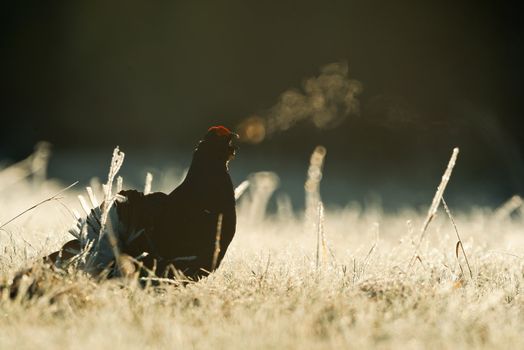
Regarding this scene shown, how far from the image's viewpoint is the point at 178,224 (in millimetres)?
2096

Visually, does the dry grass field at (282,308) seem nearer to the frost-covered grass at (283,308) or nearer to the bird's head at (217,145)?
the frost-covered grass at (283,308)

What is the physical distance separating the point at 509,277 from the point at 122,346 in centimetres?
161

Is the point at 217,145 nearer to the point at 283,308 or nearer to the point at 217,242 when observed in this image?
the point at 217,242

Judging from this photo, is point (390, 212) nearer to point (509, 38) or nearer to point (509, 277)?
point (509, 277)

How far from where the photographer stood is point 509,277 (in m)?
2.39

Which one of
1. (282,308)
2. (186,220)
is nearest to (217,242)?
(186,220)

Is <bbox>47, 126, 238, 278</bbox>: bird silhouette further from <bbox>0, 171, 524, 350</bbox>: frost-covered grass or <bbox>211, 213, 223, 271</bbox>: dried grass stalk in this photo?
<bbox>0, 171, 524, 350</bbox>: frost-covered grass

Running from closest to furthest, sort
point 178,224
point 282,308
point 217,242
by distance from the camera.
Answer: point 282,308 < point 217,242 < point 178,224

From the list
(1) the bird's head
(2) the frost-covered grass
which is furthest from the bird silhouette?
(2) the frost-covered grass

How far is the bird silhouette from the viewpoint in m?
2.09

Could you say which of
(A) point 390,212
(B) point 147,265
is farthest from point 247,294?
(A) point 390,212

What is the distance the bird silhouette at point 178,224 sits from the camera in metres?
2.09

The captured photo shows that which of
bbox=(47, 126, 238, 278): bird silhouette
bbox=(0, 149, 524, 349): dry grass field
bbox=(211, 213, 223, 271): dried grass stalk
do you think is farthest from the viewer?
bbox=(47, 126, 238, 278): bird silhouette

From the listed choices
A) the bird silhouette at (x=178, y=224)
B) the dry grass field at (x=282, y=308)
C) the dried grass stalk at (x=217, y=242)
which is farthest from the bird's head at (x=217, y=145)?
the dry grass field at (x=282, y=308)
